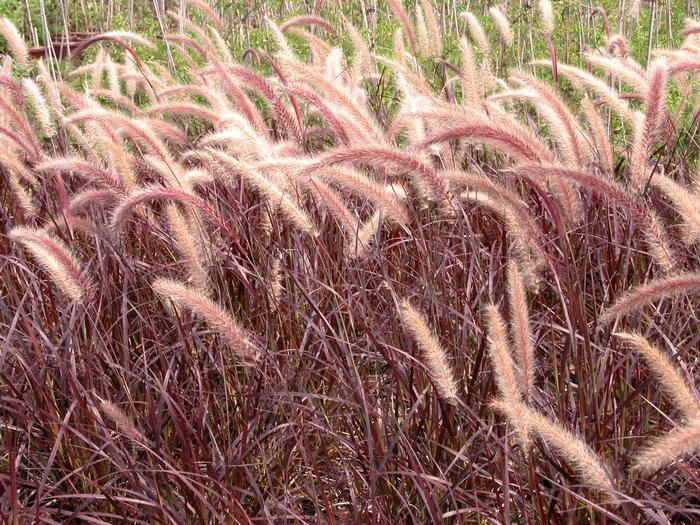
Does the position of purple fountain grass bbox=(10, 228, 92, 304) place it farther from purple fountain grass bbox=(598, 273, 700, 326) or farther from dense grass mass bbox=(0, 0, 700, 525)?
purple fountain grass bbox=(598, 273, 700, 326)

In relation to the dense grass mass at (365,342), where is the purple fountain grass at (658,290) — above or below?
above

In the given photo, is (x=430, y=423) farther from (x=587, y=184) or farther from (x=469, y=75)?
(x=469, y=75)

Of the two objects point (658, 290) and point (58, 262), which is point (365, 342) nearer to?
point (58, 262)

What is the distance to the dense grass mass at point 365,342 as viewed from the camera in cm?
182

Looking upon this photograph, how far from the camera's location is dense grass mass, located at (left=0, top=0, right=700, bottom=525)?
182cm

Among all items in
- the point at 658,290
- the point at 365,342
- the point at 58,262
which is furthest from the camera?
the point at 365,342

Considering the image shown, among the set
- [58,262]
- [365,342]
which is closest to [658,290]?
[365,342]

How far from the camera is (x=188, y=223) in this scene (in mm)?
2666

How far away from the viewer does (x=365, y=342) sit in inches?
98.3

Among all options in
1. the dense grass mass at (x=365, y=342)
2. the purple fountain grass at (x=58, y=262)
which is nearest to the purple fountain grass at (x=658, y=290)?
the dense grass mass at (x=365, y=342)

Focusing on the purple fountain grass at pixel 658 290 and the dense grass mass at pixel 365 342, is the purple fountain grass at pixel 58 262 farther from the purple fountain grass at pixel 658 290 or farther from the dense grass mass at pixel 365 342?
the purple fountain grass at pixel 658 290

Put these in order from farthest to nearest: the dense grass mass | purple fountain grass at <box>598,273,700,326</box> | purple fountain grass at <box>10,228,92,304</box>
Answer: purple fountain grass at <box>10,228,92,304</box> → the dense grass mass → purple fountain grass at <box>598,273,700,326</box>

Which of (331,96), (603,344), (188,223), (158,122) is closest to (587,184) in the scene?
(603,344)

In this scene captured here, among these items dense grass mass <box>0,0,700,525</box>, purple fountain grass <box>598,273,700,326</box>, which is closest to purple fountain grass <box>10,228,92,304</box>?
dense grass mass <box>0,0,700,525</box>
